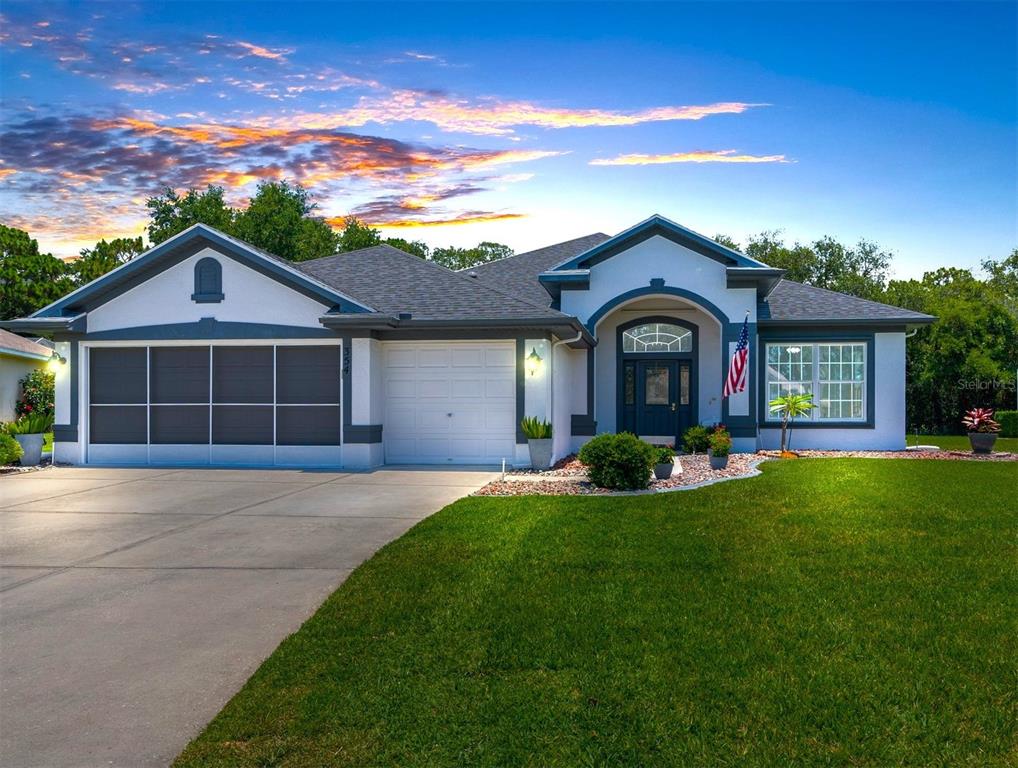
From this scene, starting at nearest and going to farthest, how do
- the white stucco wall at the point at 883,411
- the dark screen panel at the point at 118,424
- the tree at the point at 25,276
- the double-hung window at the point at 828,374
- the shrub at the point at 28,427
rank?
1. the dark screen panel at the point at 118,424
2. the shrub at the point at 28,427
3. the white stucco wall at the point at 883,411
4. the double-hung window at the point at 828,374
5. the tree at the point at 25,276

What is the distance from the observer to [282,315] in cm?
1573

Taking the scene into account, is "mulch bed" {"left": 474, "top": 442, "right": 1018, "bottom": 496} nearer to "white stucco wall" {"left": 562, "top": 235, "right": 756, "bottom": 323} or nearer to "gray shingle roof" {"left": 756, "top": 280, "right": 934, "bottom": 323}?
"gray shingle roof" {"left": 756, "top": 280, "right": 934, "bottom": 323}

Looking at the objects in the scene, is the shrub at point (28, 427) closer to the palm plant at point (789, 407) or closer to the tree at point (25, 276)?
the palm plant at point (789, 407)

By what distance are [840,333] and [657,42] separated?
9.08 metres

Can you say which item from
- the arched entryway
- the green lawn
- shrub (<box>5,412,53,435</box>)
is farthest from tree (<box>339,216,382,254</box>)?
the green lawn

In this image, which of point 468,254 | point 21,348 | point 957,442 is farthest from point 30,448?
point 468,254

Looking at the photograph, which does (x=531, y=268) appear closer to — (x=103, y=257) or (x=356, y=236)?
(x=356, y=236)

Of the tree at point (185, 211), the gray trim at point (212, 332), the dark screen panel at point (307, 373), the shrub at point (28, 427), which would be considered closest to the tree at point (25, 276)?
the tree at point (185, 211)

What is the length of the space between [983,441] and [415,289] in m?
14.1

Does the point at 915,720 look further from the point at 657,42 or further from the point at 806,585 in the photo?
the point at 657,42

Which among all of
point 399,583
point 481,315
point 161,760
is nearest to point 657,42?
point 481,315

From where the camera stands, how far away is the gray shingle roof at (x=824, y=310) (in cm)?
1894

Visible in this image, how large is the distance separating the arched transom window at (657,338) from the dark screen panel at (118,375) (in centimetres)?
1150

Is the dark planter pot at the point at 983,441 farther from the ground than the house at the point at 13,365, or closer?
closer
